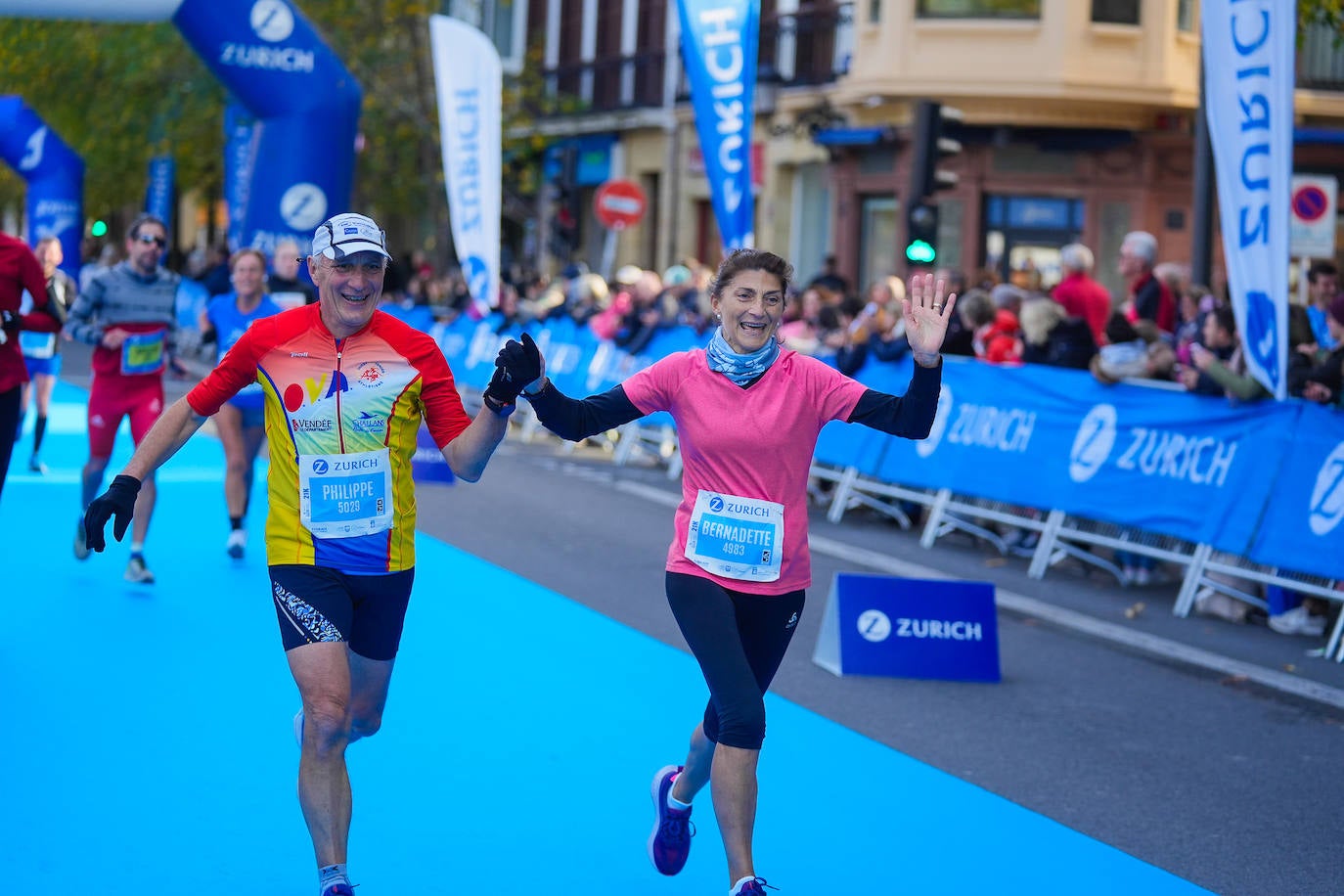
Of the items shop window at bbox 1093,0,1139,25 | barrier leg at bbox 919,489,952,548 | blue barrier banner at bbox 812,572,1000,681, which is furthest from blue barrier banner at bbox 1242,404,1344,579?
shop window at bbox 1093,0,1139,25

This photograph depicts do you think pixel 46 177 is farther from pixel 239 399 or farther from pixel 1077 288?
pixel 239 399

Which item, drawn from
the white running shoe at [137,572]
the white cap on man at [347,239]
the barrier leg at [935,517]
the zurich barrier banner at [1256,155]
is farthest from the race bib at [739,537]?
the barrier leg at [935,517]

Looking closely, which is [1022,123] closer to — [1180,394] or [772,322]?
[1180,394]

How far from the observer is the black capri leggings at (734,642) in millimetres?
5090

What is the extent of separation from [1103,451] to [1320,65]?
18093mm

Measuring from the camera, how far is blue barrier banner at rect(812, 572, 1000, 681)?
29.4 ft

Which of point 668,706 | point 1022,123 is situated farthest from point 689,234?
point 668,706

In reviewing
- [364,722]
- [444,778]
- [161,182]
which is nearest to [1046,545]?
[444,778]

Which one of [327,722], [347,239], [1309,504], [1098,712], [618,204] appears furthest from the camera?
[618,204]

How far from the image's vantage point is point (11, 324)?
8.18 meters

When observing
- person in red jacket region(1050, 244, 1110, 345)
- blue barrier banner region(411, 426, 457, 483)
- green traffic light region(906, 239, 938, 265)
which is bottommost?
blue barrier banner region(411, 426, 457, 483)

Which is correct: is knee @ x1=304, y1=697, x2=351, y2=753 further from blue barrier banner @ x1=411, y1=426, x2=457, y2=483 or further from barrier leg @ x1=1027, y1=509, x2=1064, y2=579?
blue barrier banner @ x1=411, y1=426, x2=457, y2=483

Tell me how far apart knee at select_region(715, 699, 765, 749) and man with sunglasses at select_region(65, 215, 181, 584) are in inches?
224

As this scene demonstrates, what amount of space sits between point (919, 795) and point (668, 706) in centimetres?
154
